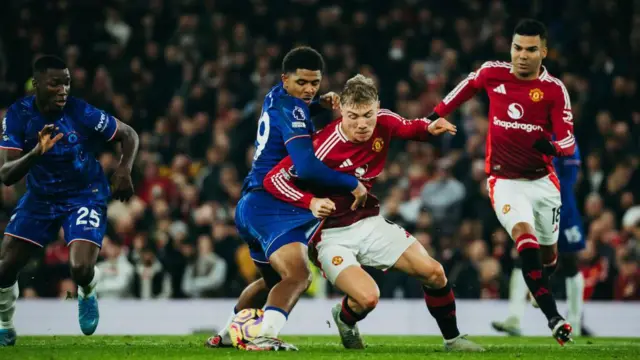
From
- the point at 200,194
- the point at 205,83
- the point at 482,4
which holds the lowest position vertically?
the point at 200,194

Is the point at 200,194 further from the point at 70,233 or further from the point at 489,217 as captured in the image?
the point at 70,233

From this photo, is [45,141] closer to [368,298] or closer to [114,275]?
[368,298]

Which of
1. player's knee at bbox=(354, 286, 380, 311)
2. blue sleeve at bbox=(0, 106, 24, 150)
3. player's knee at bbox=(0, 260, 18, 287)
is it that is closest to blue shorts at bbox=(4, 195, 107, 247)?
player's knee at bbox=(0, 260, 18, 287)

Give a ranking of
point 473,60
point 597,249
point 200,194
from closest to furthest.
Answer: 1. point 597,249
2. point 200,194
3. point 473,60

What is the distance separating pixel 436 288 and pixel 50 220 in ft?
11.6

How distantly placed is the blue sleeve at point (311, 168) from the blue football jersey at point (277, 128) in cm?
8

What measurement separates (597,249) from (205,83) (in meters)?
7.78

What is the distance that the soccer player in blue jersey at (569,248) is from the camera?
40.8ft

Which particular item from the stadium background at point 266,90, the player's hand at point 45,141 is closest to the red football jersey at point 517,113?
the player's hand at point 45,141

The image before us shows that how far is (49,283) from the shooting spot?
1578 cm

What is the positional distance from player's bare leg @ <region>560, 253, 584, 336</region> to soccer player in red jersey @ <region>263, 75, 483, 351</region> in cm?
391

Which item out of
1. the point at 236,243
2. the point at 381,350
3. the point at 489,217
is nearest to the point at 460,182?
the point at 489,217

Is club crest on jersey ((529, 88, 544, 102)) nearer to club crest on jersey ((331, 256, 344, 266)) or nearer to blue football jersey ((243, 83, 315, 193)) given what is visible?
blue football jersey ((243, 83, 315, 193))

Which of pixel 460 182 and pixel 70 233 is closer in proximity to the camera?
pixel 70 233
